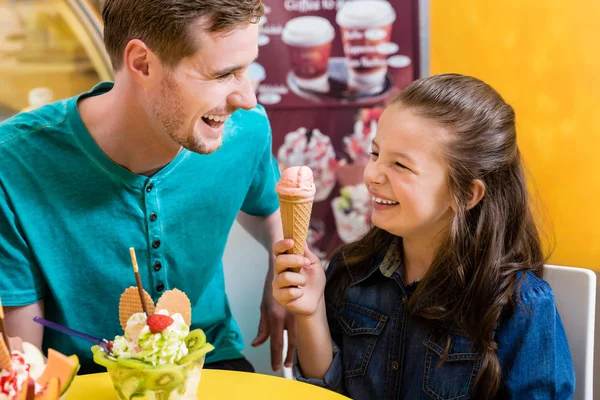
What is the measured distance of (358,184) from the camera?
3.33 m

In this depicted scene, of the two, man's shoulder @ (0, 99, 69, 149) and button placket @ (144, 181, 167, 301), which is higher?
man's shoulder @ (0, 99, 69, 149)

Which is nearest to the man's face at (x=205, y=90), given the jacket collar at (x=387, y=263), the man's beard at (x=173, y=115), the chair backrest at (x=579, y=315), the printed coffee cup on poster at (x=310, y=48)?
the man's beard at (x=173, y=115)

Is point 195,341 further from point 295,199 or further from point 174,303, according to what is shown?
point 295,199

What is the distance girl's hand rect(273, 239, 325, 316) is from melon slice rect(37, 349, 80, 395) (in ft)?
2.09

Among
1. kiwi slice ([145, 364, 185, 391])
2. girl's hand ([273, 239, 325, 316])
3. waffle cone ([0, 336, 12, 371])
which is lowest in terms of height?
girl's hand ([273, 239, 325, 316])

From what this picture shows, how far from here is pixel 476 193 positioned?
5.89ft

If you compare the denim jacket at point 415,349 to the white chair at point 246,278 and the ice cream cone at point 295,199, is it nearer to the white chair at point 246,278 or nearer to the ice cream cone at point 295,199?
the ice cream cone at point 295,199

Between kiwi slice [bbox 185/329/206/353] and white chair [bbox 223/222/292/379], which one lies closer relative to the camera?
kiwi slice [bbox 185/329/206/353]

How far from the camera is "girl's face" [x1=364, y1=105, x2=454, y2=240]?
175 centimetres

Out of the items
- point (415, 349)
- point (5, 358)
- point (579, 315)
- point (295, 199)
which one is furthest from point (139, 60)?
point (579, 315)

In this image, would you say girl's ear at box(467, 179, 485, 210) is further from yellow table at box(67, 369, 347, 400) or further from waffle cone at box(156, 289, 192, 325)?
waffle cone at box(156, 289, 192, 325)

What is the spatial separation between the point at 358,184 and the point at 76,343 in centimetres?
171

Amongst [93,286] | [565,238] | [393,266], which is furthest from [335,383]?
[565,238]

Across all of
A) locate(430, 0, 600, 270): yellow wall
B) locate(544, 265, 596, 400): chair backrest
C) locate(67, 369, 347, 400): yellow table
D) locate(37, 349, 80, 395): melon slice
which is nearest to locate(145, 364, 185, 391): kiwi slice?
locate(37, 349, 80, 395): melon slice
